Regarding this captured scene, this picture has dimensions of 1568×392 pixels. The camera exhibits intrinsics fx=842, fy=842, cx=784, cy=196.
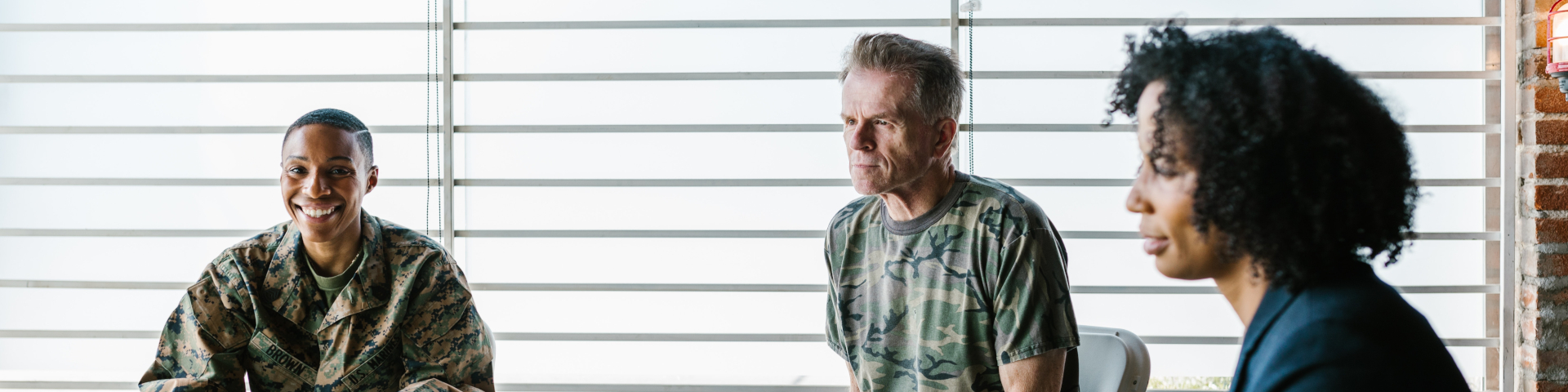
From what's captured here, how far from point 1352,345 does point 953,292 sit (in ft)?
2.90

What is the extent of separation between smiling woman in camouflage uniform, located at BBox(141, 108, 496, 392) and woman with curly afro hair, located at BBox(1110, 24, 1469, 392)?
156 centimetres

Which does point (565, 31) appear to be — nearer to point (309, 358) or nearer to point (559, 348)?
point (559, 348)

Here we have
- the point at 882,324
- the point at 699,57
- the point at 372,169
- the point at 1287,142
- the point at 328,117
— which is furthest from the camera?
the point at 699,57

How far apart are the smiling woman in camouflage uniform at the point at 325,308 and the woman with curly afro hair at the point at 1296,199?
1556mm

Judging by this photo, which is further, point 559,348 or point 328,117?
point 559,348

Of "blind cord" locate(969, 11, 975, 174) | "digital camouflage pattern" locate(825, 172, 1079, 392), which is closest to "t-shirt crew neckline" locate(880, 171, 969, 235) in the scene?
"digital camouflage pattern" locate(825, 172, 1079, 392)

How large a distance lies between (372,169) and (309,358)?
1.49ft

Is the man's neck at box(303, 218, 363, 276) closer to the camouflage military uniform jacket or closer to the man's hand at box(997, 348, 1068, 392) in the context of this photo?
the camouflage military uniform jacket

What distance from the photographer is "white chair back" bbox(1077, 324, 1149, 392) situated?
69.3 inches

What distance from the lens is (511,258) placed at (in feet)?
10.0

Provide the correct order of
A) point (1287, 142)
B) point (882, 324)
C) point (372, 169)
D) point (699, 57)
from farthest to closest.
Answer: point (699, 57), point (372, 169), point (882, 324), point (1287, 142)

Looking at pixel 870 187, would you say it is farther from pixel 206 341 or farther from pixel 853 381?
pixel 206 341

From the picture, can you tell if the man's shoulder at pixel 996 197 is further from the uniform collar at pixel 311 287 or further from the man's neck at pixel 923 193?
the uniform collar at pixel 311 287

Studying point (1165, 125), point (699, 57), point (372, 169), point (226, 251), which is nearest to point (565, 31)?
point (699, 57)
